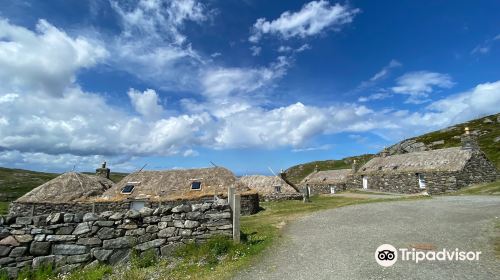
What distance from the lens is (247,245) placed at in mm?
12844

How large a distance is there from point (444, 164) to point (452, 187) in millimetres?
3940

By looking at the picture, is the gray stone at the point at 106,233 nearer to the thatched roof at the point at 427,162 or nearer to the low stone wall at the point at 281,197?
the low stone wall at the point at 281,197

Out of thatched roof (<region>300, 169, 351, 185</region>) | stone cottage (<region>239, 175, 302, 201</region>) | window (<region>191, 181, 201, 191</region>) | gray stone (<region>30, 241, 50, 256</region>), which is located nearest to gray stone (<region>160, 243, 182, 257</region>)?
gray stone (<region>30, 241, 50, 256</region>)

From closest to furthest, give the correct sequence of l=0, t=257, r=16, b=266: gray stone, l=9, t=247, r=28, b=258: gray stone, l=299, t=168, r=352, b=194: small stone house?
l=0, t=257, r=16, b=266: gray stone → l=9, t=247, r=28, b=258: gray stone → l=299, t=168, r=352, b=194: small stone house

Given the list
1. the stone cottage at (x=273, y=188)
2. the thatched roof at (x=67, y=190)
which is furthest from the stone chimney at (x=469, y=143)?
the thatched roof at (x=67, y=190)

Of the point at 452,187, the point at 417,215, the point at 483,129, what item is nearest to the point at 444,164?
the point at 452,187

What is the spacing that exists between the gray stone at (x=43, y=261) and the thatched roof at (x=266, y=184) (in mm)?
32717

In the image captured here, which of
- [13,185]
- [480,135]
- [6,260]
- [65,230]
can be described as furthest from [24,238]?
[13,185]

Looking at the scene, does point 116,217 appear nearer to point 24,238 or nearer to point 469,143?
point 24,238

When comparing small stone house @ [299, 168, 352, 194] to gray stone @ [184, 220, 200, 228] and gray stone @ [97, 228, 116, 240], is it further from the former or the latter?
gray stone @ [97, 228, 116, 240]

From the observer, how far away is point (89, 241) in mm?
11516

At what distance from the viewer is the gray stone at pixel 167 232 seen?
40.3 ft

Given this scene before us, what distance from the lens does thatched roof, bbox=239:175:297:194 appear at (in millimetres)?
43094

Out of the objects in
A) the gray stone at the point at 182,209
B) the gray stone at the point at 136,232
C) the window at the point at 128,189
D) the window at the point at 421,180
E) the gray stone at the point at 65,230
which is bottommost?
the gray stone at the point at 136,232
